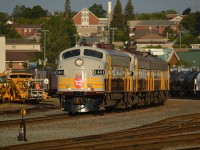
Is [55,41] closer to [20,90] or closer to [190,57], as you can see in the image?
A: [190,57]

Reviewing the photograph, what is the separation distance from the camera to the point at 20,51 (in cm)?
15100

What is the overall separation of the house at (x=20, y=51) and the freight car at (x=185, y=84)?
68.7 metres

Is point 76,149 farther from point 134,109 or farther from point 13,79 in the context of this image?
point 13,79

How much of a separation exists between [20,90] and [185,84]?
24.5 metres

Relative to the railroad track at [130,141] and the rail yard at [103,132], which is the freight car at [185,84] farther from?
the railroad track at [130,141]

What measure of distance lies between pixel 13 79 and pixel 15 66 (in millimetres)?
91507

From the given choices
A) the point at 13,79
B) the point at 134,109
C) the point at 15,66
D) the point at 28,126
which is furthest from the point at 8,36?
the point at 28,126

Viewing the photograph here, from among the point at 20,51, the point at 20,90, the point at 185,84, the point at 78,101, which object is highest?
the point at 20,51

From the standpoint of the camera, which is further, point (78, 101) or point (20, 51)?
point (20, 51)

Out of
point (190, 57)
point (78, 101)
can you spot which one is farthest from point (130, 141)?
point (190, 57)

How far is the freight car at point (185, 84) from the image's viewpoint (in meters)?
61.6

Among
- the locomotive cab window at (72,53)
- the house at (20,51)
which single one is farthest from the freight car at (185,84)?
the house at (20,51)

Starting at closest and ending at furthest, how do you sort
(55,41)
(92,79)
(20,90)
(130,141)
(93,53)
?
(130,141)
(92,79)
(93,53)
(20,90)
(55,41)

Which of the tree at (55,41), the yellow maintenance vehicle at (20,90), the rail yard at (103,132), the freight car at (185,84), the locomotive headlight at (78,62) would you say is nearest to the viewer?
the rail yard at (103,132)
